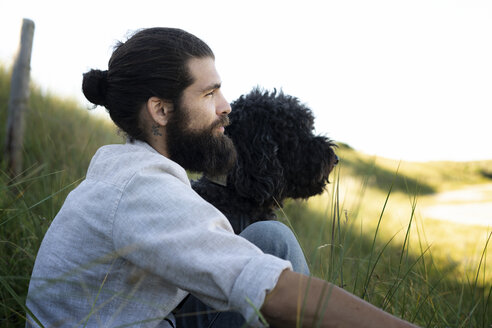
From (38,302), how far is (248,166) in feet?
4.71

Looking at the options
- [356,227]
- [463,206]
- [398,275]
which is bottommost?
[463,206]

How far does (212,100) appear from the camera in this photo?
6.66ft

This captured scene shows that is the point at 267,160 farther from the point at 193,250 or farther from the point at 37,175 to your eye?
the point at 37,175

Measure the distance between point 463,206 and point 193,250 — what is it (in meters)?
7.60

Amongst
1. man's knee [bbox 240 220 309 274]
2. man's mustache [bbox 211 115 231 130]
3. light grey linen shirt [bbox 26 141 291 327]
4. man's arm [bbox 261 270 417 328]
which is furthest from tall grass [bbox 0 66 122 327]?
man's arm [bbox 261 270 417 328]

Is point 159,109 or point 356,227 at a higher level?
point 159,109

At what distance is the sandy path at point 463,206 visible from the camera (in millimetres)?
6359

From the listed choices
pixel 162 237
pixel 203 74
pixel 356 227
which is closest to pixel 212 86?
pixel 203 74

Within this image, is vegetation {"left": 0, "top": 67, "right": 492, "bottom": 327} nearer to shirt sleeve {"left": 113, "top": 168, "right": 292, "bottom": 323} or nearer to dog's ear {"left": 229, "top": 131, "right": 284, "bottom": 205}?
shirt sleeve {"left": 113, "top": 168, "right": 292, "bottom": 323}

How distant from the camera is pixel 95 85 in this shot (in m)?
2.09

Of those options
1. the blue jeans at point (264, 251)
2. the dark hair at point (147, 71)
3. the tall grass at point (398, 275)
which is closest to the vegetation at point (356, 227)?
the tall grass at point (398, 275)

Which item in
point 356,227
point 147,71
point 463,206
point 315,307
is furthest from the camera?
point 463,206

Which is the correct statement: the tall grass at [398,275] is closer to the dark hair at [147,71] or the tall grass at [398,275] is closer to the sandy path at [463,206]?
the dark hair at [147,71]

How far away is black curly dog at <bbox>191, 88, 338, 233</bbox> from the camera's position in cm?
261
